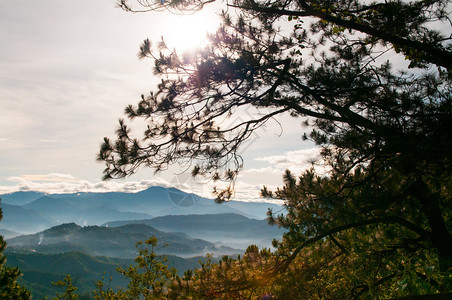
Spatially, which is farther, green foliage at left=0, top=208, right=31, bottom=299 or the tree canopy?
green foliage at left=0, top=208, right=31, bottom=299

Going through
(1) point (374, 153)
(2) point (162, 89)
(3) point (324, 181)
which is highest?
(2) point (162, 89)

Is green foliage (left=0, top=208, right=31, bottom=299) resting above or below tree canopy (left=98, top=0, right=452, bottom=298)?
below

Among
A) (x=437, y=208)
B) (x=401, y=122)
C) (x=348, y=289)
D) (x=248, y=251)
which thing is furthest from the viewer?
(x=348, y=289)

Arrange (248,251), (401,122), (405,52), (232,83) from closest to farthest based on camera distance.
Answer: (248,251) → (401,122) → (405,52) → (232,83)

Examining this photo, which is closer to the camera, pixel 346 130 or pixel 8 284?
pixel 346 130

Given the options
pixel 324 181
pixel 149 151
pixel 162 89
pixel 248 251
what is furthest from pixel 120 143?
pixel 324 181

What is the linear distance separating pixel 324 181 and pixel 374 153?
2.91 feet

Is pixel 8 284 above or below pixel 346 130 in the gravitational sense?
below

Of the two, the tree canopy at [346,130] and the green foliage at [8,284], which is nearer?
the tree canopy at [346,130]

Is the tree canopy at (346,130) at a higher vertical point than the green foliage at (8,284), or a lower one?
higher

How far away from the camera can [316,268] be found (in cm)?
466

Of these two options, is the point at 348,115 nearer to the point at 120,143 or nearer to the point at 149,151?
the point at 149,151

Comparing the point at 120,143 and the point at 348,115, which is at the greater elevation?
the point at 348,115

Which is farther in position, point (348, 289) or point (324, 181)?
point (348, 289)
